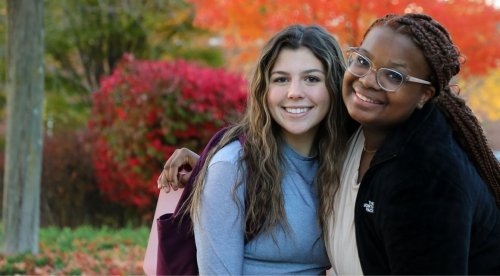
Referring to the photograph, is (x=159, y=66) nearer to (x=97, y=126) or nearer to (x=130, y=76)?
(x=130, y=76)

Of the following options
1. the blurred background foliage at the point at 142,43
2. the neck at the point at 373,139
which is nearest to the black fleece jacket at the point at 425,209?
the neck at the point at 373,139

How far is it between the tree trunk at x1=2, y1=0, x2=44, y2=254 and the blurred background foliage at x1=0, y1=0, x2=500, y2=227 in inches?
84.9

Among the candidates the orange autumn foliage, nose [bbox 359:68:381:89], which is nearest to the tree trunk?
the orange autumn foliage

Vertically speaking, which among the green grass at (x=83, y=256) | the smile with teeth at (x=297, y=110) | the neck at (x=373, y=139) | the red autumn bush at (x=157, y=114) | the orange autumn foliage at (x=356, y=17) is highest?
the orange autumn foliage at (x=356, y=17)

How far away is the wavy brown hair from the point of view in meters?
2.78

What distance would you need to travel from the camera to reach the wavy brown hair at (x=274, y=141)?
109 inches

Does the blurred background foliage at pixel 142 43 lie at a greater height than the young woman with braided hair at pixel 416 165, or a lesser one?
greater

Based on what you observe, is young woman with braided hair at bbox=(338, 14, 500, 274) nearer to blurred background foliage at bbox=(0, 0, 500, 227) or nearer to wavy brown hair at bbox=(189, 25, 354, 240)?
wavy brown hair at bbox=(189, 25, 354, 240)

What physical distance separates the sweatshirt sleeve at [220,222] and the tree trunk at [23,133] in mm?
4919

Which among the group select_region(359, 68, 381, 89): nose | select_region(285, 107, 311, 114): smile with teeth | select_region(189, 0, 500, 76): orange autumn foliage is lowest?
select_region(285, 107, 311, 114): smile with teeth

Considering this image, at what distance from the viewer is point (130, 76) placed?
9.63m

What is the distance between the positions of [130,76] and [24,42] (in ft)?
8.62

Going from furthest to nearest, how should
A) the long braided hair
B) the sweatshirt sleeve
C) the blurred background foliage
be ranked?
the blurred background foliage, the sweatshirt sleeve, the long braided hair

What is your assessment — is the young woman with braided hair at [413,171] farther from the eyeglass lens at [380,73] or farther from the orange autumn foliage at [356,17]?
the orange autumn foliage at [356,17]
